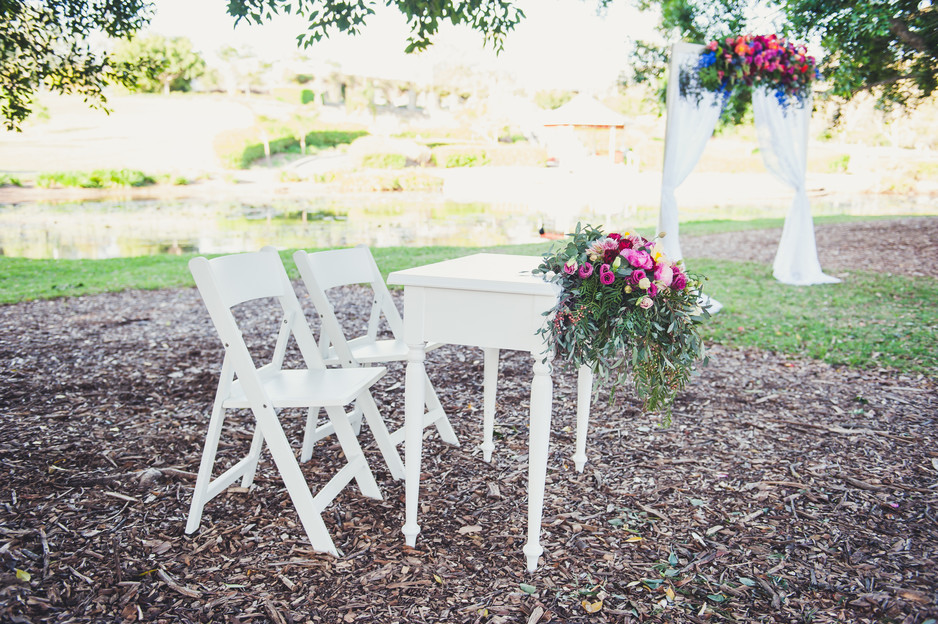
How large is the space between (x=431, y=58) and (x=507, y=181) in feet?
64.2

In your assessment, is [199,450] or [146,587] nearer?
[146,587]

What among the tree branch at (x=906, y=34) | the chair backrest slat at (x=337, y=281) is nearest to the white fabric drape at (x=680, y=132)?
the tree branch at (x=906, y=34)

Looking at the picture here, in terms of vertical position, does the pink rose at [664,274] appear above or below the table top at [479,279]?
above

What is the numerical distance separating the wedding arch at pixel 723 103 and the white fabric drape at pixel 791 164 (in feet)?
0.04

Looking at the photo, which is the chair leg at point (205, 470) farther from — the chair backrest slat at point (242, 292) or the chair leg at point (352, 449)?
the chair leg at point (352, 449)

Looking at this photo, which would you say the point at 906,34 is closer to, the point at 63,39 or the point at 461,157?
the point at 63,39

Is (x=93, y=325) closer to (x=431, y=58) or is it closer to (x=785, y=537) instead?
(x=785, y=537)

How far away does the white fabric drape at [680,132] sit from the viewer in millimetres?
6184

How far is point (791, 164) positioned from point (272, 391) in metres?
6.91

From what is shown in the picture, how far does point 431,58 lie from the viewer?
38.8 m

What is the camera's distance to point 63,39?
15.4 ft

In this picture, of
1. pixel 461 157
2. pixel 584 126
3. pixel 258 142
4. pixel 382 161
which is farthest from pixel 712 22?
pixel 258 142

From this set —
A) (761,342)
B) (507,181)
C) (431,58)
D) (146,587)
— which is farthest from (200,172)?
(146,587)

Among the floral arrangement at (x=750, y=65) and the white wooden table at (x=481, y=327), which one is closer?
the white wooden table at (x=481, y=327)
